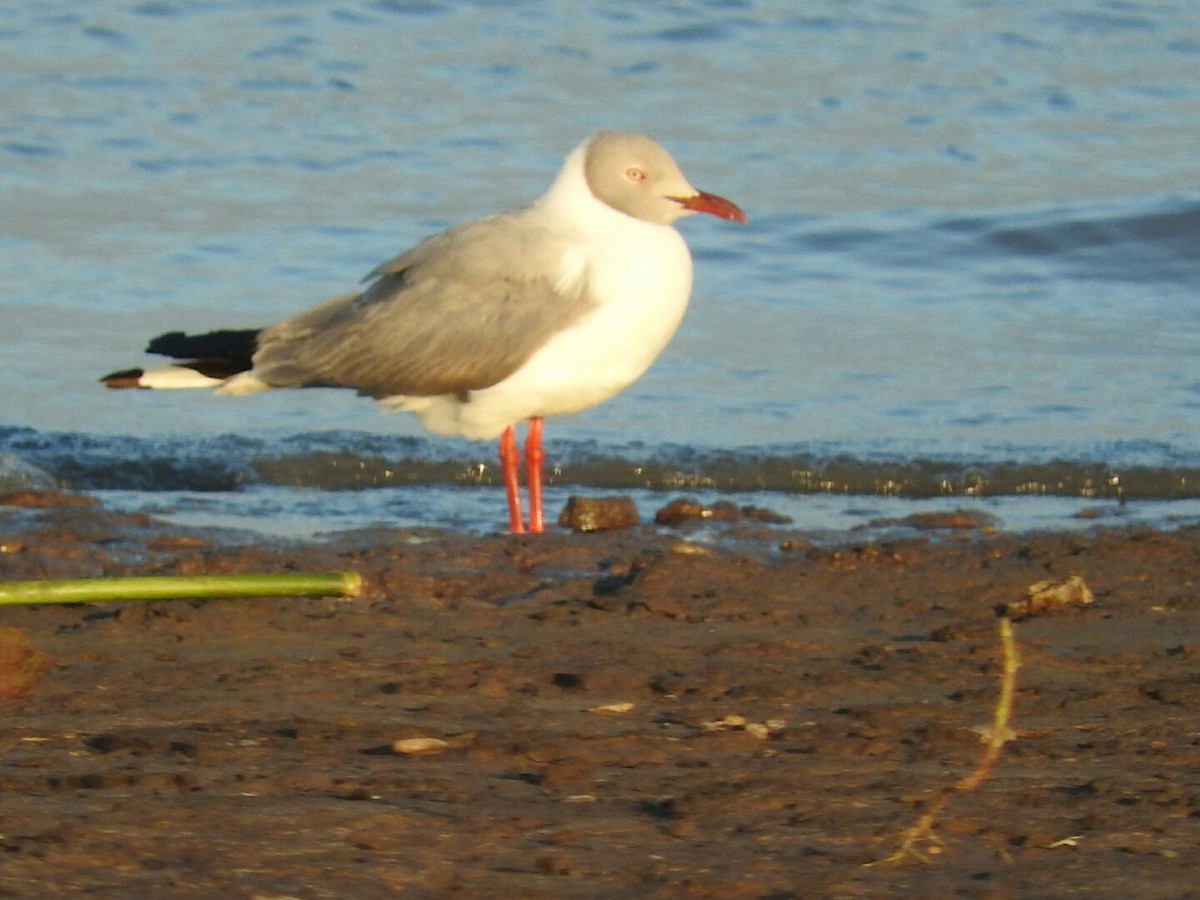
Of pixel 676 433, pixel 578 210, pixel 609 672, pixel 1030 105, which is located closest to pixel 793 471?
pixel 676 433

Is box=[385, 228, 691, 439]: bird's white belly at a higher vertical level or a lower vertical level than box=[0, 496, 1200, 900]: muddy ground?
higher

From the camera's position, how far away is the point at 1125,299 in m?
10.5

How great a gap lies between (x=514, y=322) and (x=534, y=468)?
606 millimetres

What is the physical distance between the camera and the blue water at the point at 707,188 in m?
8.24

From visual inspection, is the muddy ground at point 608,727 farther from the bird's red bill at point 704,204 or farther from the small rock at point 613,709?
the bird's red bill at point 704,204

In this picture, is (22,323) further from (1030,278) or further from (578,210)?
Answer: (1030,278)

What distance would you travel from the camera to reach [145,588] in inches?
164

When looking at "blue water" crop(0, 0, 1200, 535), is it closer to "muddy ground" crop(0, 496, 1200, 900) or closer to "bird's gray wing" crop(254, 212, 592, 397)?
"bird's gray wing" crop(254, 212, 592, 397)

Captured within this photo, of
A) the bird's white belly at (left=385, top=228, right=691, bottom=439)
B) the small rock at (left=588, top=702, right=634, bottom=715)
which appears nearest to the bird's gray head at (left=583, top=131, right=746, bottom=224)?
the bird's white belly at (left=385, top=228, right=691, bottom=439)

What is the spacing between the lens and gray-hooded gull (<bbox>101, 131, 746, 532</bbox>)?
246 inches

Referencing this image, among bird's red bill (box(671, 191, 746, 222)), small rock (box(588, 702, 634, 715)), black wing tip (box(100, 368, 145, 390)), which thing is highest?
bird's red bill (box(671, 191, 746, 222))

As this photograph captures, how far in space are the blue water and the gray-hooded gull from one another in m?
0.49

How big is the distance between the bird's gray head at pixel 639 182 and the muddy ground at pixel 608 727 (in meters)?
1.31

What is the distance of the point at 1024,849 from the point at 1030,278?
321 inches
